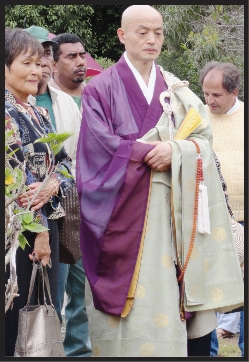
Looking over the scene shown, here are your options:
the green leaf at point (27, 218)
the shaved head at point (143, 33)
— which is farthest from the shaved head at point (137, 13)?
the green leaf at point (27, 218)

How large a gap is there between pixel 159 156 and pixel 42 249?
82 centimetres

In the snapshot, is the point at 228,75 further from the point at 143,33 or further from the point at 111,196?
the point at 111,196

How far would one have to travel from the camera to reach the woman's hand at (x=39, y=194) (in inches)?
177

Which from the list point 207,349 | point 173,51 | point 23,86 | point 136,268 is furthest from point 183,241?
point 173,51

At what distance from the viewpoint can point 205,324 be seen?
4910 mm

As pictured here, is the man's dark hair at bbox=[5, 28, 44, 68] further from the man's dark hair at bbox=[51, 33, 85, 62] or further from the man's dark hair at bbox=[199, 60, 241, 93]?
the man's dark hair at bbox=[199, 60, 241, 93]

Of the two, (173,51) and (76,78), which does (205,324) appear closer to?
(76,78)

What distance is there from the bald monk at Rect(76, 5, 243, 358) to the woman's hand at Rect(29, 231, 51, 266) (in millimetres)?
341

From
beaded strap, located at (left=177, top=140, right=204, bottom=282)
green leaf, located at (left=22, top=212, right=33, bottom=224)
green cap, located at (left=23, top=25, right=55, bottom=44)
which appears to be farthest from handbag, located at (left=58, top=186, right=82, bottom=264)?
green cap, located at (left=23, top=25, right=55, bottom=44)

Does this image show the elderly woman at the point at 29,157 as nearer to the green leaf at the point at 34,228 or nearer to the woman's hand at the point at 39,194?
the woman's hand at the point at 39,194

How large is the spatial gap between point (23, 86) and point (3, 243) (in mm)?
1061

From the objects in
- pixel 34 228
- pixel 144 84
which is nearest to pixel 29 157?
pixel 34 228

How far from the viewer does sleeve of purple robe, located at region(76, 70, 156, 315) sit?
4.80 metres

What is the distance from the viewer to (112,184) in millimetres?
4805
